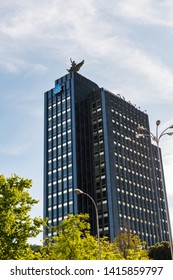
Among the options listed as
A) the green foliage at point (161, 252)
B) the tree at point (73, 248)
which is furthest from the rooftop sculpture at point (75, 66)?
the tree at point (73, 248)

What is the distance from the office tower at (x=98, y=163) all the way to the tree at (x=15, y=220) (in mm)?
76653

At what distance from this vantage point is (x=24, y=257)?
97.2 ft

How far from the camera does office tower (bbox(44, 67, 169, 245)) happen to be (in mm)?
115250

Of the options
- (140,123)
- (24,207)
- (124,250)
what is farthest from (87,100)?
(24,207)

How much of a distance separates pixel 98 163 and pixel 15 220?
9242 cm

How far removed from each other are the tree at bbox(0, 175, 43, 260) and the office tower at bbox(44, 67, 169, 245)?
251 feet

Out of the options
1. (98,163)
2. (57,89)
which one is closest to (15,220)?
(98,163)

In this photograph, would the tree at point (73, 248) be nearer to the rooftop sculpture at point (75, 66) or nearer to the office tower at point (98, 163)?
the office tower at point (98, 163)

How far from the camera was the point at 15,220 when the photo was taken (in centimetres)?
3044

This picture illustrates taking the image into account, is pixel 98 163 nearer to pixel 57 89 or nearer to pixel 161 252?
pixel 57 89

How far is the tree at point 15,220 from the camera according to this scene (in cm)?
2898

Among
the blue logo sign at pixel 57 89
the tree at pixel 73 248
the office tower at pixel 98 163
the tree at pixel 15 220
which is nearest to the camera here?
the tree at pixel 15 220
